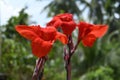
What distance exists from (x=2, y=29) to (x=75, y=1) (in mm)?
16526

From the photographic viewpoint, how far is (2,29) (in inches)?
244

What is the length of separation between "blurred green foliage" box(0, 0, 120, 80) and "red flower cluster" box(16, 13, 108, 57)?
13.3 ft

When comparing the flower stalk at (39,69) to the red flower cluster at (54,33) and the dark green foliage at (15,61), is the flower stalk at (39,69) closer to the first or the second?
the red flower cluster at (54,33)

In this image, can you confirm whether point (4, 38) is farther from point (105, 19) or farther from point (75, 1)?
point (75, 1)

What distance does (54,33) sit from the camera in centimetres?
87

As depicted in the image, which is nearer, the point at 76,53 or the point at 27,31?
the point at 27,31

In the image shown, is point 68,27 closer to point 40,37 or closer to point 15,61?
point 40,37

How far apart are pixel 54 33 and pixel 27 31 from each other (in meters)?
0.06

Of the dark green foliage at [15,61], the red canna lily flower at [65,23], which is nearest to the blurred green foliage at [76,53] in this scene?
the dark green foliage at [15,61]

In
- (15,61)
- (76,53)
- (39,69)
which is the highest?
(39,69)

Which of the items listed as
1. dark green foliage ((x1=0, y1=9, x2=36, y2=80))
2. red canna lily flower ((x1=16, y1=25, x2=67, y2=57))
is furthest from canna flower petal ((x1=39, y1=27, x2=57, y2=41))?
dark green foliage ((x1=0, y1=9, x2=36, y2=80))

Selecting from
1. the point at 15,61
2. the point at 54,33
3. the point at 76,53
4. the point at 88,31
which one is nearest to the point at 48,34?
the point at 54,33

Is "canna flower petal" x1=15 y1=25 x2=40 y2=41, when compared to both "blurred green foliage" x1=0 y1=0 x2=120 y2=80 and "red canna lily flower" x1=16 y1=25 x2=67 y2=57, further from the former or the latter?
"blurred green foliage" x1=0 y1=0 x2=120 y2=80

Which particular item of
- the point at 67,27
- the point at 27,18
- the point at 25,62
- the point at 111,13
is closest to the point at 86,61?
the point at 111,13
